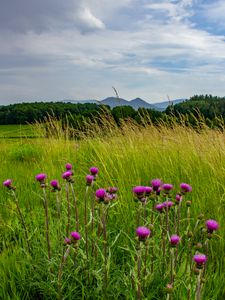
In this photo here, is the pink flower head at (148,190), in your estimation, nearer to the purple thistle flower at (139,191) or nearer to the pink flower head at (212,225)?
the purple thistle flower at (139,191)

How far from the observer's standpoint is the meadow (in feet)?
6.46

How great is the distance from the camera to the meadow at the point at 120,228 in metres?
1.97

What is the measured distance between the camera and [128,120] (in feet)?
21.7

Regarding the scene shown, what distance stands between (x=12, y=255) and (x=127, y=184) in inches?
64.6

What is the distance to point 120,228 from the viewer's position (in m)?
2.90

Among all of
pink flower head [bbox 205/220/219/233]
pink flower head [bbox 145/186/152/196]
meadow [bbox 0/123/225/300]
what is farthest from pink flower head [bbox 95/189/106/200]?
pink flower head [bbox 205/220/219/233]

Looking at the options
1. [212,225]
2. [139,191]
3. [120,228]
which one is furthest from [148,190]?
[120,228]

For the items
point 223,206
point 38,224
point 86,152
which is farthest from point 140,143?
point 38,224

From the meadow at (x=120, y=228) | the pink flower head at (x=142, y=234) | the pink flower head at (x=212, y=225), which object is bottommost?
the meadow at (x=120, y=228)

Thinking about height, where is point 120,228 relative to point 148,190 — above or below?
below

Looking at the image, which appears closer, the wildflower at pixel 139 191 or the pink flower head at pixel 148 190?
the wildflower at pixel 139 191

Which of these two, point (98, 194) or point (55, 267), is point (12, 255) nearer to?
point (55, 267)

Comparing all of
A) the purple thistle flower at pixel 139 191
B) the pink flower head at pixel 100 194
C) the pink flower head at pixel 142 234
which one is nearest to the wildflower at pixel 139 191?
the purple thistle flower at pixel 139 191

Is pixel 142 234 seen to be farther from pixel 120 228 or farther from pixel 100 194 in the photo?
pixel 120 228
